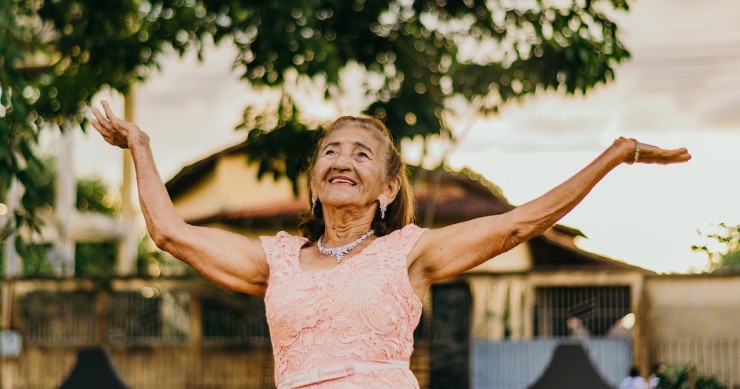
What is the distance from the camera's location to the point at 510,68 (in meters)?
10.3

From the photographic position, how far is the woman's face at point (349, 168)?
2.82 metres

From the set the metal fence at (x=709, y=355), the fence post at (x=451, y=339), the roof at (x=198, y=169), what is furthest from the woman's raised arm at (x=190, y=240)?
the roof at (x=198, y=169)

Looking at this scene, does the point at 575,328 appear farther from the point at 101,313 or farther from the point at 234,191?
the point at 234,191

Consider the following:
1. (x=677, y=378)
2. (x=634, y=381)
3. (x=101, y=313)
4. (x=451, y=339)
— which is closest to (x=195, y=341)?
(x=101, y=313)

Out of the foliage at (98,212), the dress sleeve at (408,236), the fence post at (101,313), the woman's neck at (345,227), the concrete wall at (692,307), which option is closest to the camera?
the dress sleeve at (408,236)

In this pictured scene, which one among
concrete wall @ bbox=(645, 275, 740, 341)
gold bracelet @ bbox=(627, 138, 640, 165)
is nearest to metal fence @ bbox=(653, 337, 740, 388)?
concrete wall @ bbox=(645, 275, 740, 341)

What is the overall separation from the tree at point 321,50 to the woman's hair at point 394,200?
5923 millimetres

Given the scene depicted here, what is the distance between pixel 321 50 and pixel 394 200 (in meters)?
6.09

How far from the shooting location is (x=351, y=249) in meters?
2.83

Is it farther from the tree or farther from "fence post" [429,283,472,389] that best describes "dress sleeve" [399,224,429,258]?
"fence post" [429,283,472,389]

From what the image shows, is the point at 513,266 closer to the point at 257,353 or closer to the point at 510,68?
the point at 257,353

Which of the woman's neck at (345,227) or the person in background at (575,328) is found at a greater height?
the woman's neck at (345,227)

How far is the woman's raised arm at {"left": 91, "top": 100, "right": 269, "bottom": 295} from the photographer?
111 inches

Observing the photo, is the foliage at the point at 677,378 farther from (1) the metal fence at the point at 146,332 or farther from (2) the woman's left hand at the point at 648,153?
(1) the metal fence at the point at 146,332
